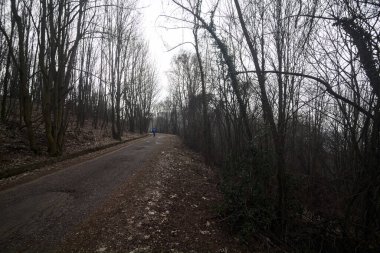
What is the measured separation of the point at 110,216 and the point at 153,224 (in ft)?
3.21

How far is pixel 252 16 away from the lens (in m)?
8.37

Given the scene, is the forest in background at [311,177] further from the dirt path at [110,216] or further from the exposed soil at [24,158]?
the exposed soil at [24,158]

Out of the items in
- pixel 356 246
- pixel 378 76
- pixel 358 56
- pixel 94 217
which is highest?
pixel 358 56

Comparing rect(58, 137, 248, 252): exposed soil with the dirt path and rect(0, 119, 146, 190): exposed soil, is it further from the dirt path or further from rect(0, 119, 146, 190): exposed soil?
rect(0, 119, 146, 190): exposed soil

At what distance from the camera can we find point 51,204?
5527 mm

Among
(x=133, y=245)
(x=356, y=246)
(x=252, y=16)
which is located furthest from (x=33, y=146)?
(x=356, y=246)

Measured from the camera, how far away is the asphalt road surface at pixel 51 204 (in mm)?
4082

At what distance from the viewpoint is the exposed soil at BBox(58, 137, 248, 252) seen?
4.18 metres

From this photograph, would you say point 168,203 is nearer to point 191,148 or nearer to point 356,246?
point 356,246

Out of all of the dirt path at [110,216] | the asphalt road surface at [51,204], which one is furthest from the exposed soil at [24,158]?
the dirt path at [110,216]

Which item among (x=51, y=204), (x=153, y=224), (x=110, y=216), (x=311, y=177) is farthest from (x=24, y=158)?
(x=311, y=177)

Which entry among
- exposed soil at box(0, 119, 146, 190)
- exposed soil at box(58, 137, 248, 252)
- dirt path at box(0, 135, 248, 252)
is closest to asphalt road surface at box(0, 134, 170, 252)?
dirt path at box(0, 135, 248, 252)

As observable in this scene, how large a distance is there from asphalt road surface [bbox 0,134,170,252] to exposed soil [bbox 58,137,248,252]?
33cm

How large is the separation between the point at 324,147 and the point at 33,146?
15.1 m
